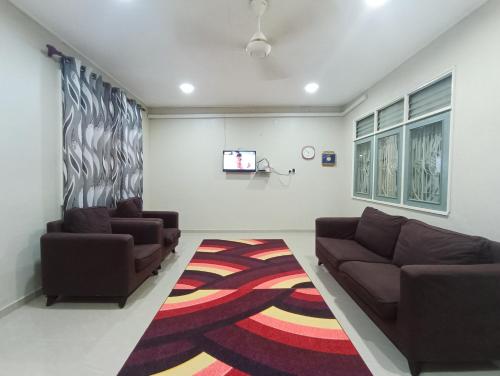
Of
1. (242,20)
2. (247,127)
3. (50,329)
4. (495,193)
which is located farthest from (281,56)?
(50,329)

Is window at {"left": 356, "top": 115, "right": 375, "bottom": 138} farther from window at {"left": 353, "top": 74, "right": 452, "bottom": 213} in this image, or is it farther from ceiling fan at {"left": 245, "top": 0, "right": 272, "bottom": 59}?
ceiling fan at {"left": 245, "top": 0, "right": 272, "bottom": 59}

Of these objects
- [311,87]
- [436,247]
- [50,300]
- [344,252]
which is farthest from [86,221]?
[311,87]

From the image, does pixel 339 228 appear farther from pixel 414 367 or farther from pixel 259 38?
pixel 259 38

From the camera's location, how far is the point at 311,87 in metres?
3.97

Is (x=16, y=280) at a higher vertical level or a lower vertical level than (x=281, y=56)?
lower

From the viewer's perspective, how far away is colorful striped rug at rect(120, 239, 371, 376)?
152cm

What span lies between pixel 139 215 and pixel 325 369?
3208mm

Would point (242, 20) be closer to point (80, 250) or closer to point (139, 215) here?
point (80, 250)

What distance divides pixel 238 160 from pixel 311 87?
6.67 feet

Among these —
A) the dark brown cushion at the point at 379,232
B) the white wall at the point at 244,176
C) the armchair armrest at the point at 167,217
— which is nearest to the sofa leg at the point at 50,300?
the armchair armrest at the point at 167,217

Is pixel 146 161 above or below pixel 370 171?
above

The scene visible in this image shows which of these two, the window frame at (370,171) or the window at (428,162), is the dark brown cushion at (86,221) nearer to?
the window at (428,162)

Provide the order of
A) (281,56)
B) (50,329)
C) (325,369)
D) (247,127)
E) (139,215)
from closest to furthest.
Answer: (325,369) < (50,329) < (281,56) < (139,215) < (247,127)

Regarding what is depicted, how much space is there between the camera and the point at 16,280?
85.3 inches
